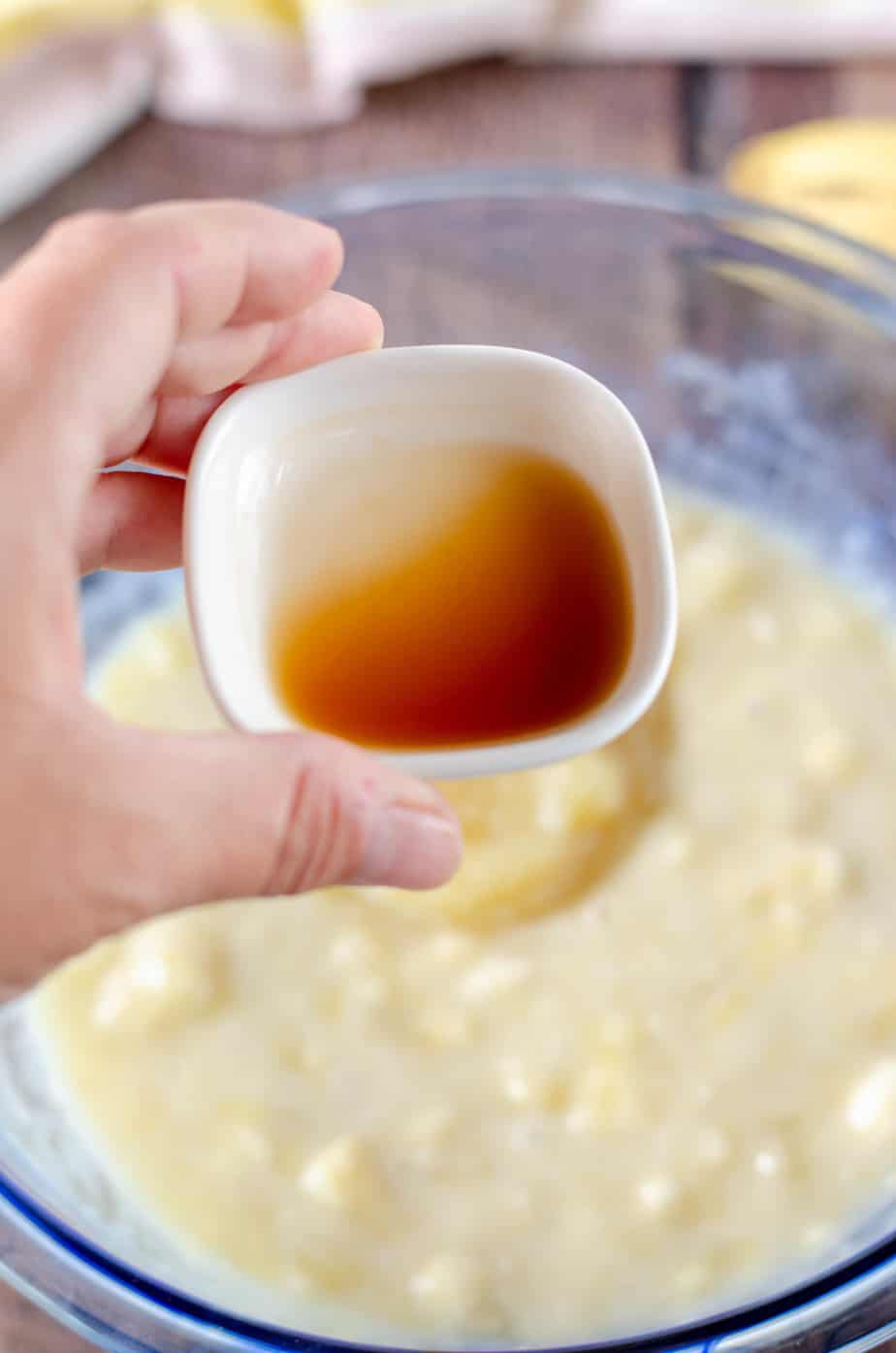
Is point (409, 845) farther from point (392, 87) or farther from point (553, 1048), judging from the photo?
point (392, 87)

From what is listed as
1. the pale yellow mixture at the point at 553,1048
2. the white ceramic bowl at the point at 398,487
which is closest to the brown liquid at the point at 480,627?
the white ceramic bowl at the point at 398,487

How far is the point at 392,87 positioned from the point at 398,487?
0.90 metres

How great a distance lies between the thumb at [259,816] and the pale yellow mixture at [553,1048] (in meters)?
0.32

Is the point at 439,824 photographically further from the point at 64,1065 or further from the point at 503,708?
the point at 64,1065

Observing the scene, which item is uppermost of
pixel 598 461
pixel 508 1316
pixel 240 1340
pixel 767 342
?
pixel 598 461

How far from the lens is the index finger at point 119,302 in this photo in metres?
0.79

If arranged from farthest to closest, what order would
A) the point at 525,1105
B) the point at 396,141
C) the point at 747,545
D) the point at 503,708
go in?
the point at 396,141 → the point at 747,545 → the point at 525,1105 → the point at 503,708

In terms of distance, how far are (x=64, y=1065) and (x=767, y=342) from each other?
35.0 inches

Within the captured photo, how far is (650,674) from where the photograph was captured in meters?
0.90

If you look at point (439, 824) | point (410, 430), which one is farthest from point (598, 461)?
point (439, 824)

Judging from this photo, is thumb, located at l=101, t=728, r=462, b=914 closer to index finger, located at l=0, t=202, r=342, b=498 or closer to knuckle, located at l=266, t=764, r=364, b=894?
knuckle, located at l=266, t=764, r=364, b=894

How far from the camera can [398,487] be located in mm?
1045

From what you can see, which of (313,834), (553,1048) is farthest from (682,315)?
(313,834)

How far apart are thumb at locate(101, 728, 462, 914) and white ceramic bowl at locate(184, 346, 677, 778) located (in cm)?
7
